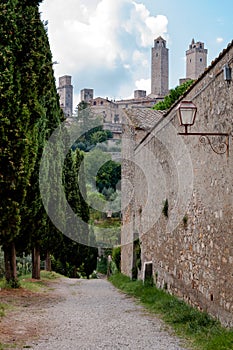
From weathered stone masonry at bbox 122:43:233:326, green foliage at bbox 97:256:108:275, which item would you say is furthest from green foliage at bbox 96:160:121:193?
weathered stone masonry at bbox 122:43:233:326

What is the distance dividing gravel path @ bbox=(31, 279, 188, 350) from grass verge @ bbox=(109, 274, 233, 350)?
21cm

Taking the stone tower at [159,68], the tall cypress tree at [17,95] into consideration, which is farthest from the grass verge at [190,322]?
the stone tower at [159,68]

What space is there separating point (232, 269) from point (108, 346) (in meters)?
1.93

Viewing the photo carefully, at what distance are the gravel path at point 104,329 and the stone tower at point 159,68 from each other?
9387cm

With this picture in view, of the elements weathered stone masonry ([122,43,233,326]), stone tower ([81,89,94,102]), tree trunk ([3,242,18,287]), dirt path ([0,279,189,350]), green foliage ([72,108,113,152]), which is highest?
stone tower ([81,89,94,102])

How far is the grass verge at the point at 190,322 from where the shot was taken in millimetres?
5492

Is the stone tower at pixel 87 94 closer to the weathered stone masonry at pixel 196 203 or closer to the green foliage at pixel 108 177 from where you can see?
the green foliage at pixel 108 177

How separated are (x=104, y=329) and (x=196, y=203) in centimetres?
271

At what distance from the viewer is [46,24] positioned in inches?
421

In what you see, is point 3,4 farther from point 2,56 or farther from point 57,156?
point 57,156

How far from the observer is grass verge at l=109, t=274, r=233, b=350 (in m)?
5.49

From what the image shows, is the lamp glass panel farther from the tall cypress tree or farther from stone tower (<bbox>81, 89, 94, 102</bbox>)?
stone tower (<bbox>81, 89, 94, 102</bbox>)

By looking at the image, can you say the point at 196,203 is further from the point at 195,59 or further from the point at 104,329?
the point at 195,59

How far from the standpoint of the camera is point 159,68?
103m
